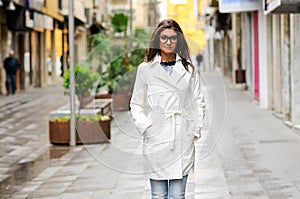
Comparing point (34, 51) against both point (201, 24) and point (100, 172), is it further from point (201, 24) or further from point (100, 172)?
point (201, 24)

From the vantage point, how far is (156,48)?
5.87m

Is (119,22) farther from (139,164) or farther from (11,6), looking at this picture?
(139,164)

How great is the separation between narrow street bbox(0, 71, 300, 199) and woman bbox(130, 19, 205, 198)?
58cm

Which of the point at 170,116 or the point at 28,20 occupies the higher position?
the point at 28,20

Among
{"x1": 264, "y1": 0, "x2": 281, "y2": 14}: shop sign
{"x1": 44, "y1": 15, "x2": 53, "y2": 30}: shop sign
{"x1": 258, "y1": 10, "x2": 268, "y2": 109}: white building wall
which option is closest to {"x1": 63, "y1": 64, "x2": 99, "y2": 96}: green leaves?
{"x1": 264, "y1": 0, "x2": 281, "y2": 14}: shop sign

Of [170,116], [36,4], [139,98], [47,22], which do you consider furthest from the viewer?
[47,22]

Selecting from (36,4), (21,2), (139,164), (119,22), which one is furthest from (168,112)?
(36,4)

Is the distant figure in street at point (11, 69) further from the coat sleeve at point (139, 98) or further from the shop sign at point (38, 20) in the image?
the coat sleeve at point (139, 98)

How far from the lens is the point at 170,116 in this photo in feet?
18.6

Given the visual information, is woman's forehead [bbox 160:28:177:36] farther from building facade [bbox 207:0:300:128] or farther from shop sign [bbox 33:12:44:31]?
shop sign [bbox 33:12:44:31]

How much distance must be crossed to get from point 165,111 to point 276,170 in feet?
17.8

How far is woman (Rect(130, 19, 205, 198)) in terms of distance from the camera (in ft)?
18.7

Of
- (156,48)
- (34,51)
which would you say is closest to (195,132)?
(156,48)

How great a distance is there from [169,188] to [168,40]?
3.64 ft
